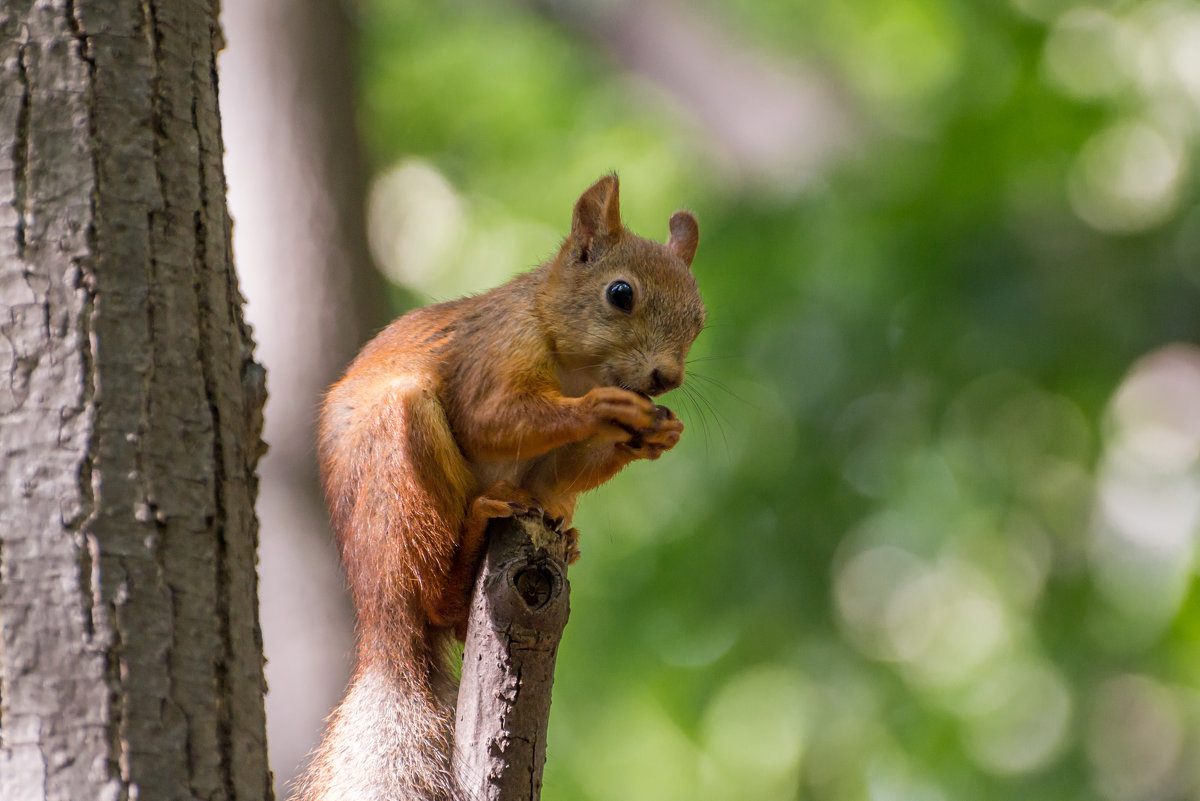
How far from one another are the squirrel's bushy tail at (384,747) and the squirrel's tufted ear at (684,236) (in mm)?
1166

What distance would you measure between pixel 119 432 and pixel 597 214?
131 cm

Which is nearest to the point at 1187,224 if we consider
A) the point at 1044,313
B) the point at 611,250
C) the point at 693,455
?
the point at 1044,313

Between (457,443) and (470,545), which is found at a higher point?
(457,443)

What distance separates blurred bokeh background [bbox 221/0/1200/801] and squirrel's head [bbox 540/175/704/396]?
1.23 meters

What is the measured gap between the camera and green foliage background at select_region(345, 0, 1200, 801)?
4.38 m

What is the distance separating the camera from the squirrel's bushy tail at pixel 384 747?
2076 mm

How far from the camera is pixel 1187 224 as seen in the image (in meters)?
4.17

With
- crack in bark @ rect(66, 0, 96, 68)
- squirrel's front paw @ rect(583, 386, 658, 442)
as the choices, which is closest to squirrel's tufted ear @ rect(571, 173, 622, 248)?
squirrel's front paw @ rect(583, 386, 658, 442)

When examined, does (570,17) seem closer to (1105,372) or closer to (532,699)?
(1105,372)

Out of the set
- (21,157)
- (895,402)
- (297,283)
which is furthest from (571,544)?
(895,402)

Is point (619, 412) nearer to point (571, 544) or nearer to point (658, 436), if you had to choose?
point (658, 436)

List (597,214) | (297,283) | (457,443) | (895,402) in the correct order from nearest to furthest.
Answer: (457,443)
(597,214)
(297,283)
(895,402)

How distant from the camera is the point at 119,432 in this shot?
145cm

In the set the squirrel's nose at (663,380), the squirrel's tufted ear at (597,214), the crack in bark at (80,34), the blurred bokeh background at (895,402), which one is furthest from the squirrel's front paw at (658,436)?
the blurred bokeh background at (895,402)
